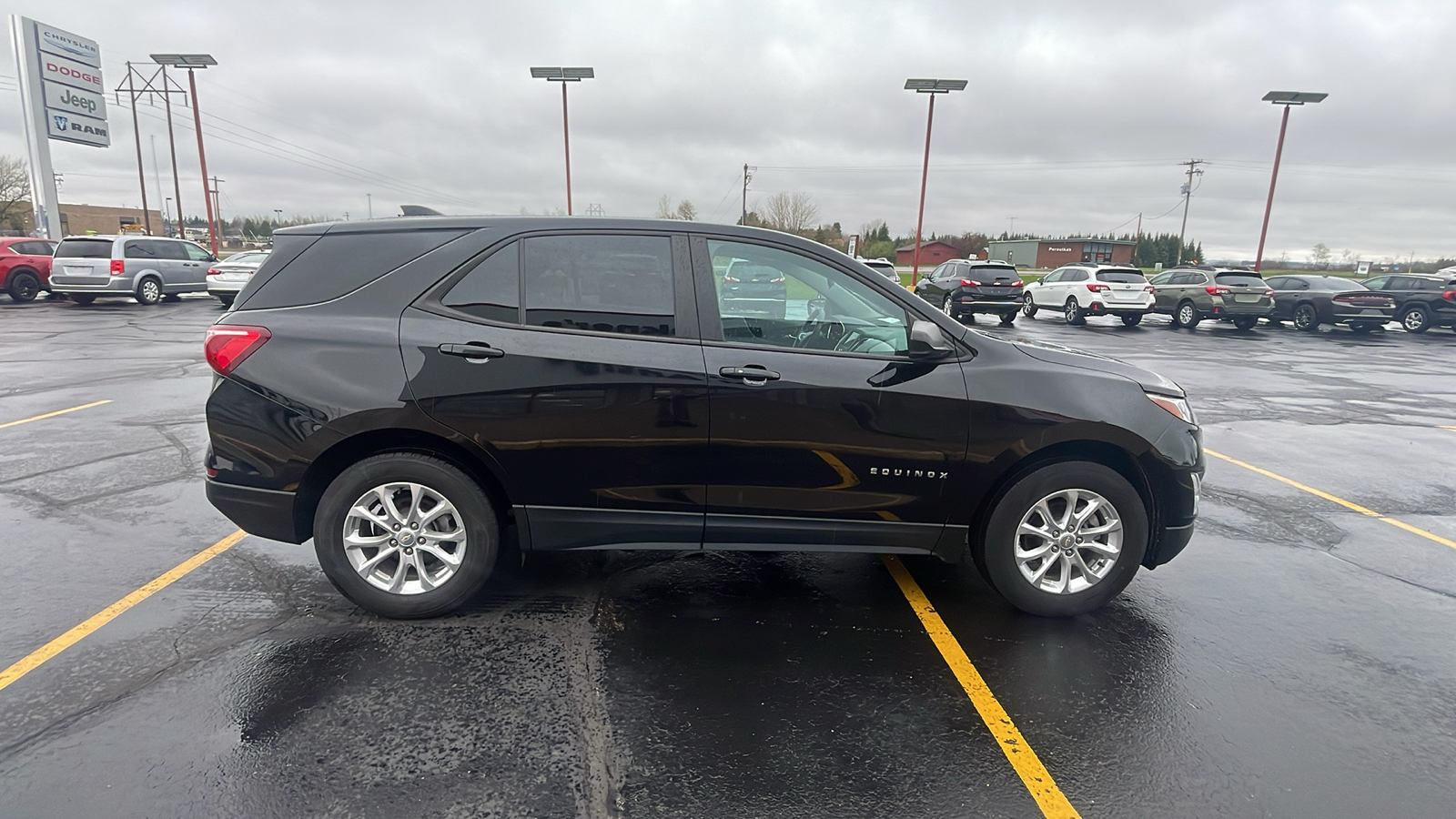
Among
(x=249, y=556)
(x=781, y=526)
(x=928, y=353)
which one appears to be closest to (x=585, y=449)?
(x=781, y=526)

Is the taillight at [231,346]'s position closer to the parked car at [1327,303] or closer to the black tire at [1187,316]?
the black tire at [1187,316]

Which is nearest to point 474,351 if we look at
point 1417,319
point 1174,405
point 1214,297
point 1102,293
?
point 1174,405

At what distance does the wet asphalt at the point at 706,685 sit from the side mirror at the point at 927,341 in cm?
129

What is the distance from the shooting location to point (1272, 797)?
246 cm

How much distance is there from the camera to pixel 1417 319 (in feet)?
72.6

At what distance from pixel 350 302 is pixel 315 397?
18.2 inches

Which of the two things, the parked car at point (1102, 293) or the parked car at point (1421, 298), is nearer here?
the parked car at point (1421, 298)

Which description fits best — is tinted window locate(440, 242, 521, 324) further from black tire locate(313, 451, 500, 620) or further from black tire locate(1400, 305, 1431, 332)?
black tire locate(1400, 305, 1431, 332)

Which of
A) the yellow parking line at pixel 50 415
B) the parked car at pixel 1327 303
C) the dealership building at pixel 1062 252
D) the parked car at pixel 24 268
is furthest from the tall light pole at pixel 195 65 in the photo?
the dealership building at pixel 1062 252

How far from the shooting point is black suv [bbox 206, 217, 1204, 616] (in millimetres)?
3293

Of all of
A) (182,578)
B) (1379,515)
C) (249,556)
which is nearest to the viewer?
(182,578)

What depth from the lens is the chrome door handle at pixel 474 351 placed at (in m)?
3.27

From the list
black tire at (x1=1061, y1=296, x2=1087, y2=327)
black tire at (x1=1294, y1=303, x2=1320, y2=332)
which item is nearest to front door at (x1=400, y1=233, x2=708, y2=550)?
black tire at (x1=1061, y1=296, x2=1087, y2=327)

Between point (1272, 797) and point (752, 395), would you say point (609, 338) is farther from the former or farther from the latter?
point (1272, 797)
